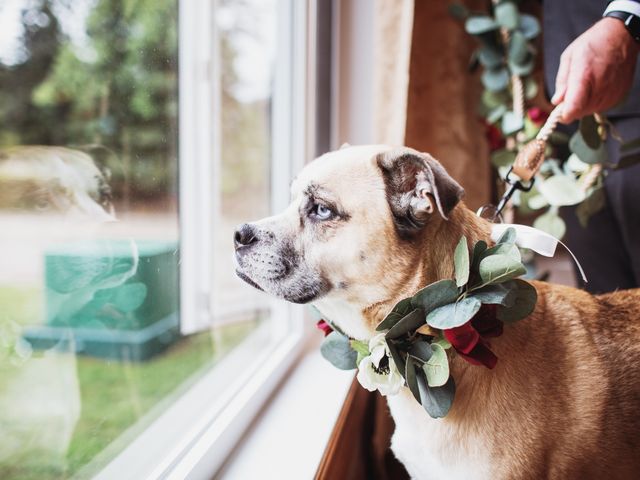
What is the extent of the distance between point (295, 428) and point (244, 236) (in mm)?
437

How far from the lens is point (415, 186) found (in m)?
0.88

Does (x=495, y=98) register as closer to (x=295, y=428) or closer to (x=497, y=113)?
(x=497, y=113)

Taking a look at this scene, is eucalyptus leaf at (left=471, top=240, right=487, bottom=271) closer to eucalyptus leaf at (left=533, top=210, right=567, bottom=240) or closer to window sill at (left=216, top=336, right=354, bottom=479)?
window sill at (left=216, top=336, right=354, bottom=479)

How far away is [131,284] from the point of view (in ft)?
3.64

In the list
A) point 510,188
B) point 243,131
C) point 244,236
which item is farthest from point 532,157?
point 243,131

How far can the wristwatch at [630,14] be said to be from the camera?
3.14ft

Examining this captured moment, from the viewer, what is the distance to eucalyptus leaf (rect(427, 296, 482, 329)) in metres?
0.70

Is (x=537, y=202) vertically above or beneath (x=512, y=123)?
beneath

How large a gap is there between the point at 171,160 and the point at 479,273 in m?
0.81

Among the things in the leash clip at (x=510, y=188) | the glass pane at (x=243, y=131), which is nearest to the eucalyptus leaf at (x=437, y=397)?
the leash clip at (x=510, y=188)

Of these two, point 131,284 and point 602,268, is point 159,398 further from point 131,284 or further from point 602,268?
point 602,268

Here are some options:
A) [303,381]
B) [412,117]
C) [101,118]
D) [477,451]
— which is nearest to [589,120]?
[412,117]

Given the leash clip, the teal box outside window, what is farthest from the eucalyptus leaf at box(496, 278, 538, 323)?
the teal box outside window

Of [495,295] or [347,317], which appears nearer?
[495,295]
